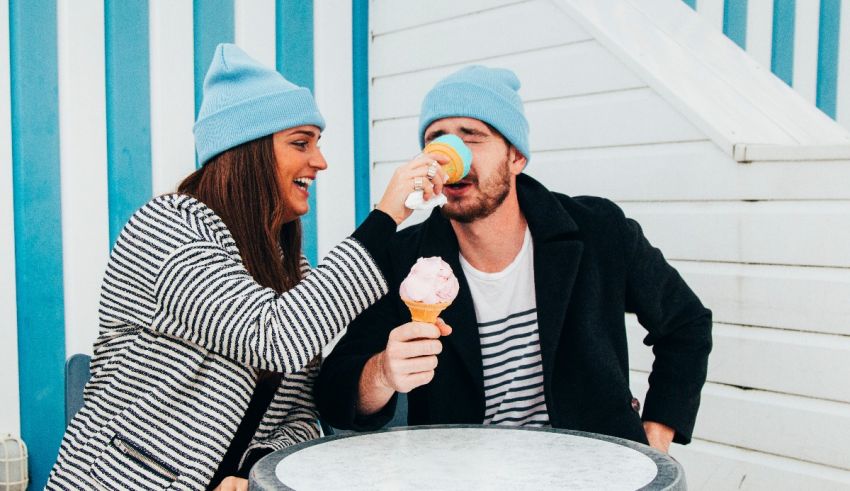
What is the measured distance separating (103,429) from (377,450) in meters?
0.60

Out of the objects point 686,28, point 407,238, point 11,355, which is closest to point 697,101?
point 686,28

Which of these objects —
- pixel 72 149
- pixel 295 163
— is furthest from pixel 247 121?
pixel 72 149

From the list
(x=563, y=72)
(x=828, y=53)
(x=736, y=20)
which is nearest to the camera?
(x=563, y=72)

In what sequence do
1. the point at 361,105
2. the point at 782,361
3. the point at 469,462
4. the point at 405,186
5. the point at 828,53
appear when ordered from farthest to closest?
the point at 828,53
the point at 361,105
the point at 782,361
the point at 405,186
the point at 469,462

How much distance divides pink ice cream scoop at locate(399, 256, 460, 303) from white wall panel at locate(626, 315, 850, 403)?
1.13 metres

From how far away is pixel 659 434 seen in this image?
2.08 m

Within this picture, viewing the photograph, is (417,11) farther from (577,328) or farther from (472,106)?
(577,328)

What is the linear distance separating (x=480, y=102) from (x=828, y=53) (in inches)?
119

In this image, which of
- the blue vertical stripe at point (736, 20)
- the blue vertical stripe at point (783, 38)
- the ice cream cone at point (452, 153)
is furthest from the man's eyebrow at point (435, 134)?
the blue vertical stripe at point (783, 38)

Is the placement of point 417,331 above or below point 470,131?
below

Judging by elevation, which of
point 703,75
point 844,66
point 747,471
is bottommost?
point 747,471

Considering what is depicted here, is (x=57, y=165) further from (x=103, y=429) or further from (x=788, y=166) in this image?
(x=788, y=166)

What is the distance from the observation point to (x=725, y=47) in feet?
9.67

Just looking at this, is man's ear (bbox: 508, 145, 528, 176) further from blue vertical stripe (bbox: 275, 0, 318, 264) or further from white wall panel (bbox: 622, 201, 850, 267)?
blue vertical stripe (bbox: 275, 0, 318, 264)
